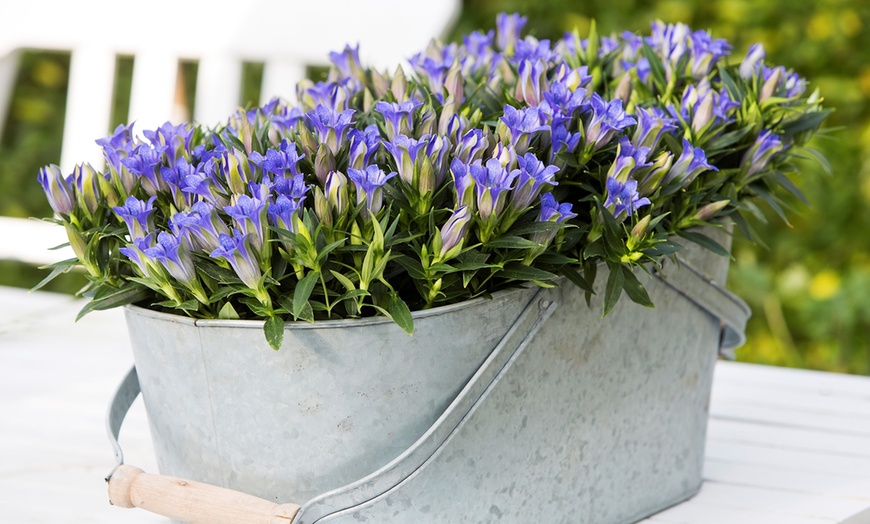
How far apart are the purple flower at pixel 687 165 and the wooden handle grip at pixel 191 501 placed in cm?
45

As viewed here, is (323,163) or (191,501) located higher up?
(323,163)

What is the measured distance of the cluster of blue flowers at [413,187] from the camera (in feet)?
2.56

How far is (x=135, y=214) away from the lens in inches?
32.5

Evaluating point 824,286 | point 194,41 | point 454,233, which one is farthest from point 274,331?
point 824,286

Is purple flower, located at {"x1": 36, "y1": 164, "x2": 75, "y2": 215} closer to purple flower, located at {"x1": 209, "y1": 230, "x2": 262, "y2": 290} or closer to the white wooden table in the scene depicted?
purple flower, located at {"x1": 209, "y1": 230, "x2": 262, "y2": 290}

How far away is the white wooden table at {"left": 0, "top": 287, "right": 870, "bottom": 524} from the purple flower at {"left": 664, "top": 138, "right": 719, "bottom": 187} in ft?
1.23

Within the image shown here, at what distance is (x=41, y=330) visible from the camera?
169cm

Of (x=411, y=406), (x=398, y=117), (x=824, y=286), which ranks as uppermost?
(x=398, y=117)

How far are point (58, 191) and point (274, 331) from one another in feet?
0.86

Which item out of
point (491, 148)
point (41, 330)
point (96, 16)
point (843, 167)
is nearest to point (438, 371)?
point (491, 148)

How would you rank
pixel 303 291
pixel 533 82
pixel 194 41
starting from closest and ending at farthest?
pixel 303 291
pixel 533 82
pixel 194 41

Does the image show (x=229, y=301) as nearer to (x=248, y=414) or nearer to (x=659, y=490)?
(x=248, y=414)

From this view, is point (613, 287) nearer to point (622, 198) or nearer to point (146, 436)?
point (622, 198)

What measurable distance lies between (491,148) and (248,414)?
299 mm
